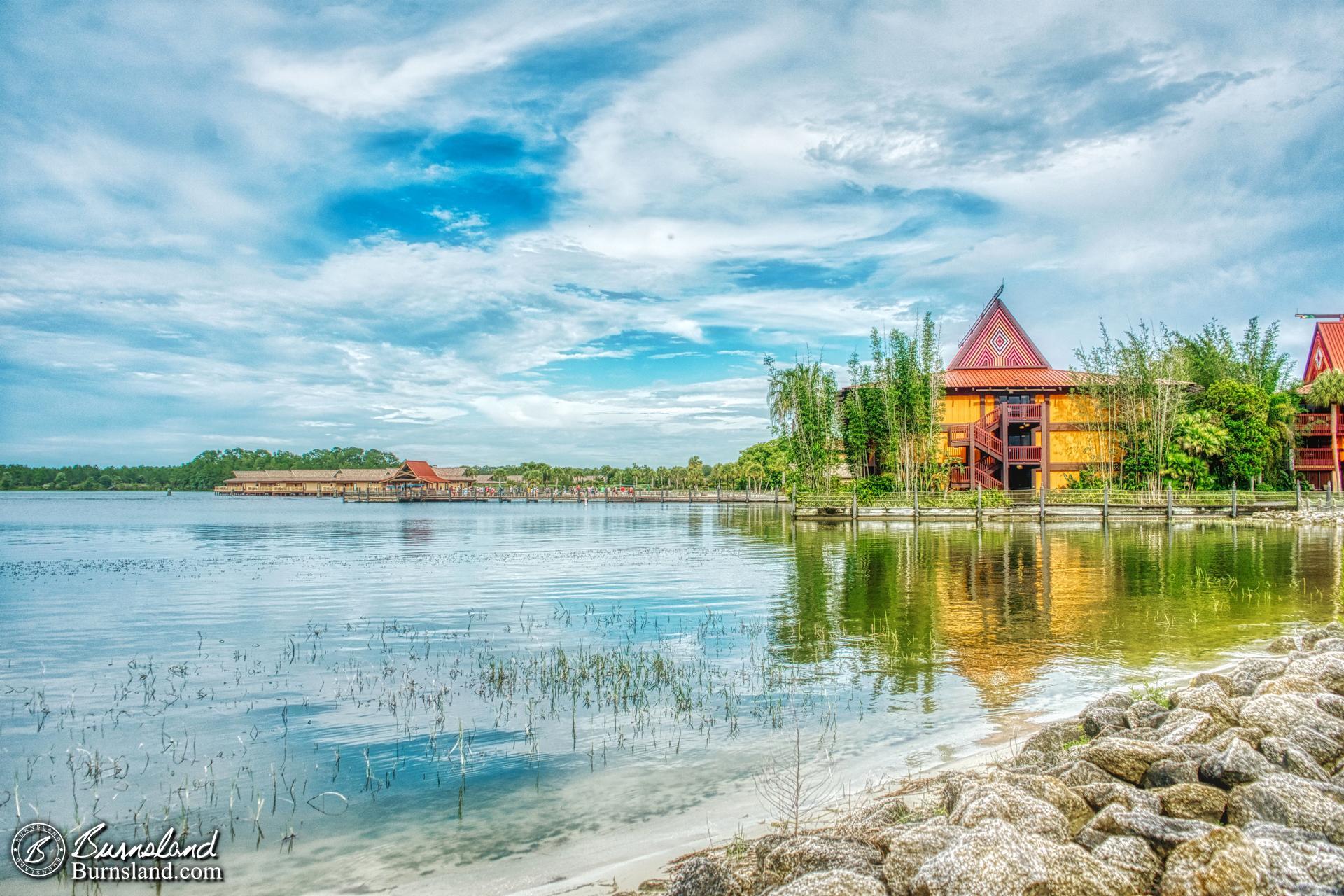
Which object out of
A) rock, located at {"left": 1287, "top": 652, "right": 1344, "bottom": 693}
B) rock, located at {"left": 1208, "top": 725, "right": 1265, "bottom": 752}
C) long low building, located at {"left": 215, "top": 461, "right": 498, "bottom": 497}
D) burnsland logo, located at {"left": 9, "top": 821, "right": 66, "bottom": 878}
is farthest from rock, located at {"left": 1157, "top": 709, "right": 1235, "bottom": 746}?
long low building, located at {"left": 215, "top": 461, "right": 498, "bottom": 497}

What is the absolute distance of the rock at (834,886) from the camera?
12.9 ft

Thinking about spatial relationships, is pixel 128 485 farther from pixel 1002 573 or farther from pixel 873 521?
pixel 1002 573

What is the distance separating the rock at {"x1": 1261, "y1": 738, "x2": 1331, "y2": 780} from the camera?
5.01 m

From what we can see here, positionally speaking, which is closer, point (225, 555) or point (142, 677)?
point (142, 677)

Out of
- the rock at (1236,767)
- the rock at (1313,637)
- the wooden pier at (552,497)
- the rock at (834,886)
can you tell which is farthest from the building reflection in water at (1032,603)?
the wooden pier at (552,497)

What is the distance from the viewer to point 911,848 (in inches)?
175

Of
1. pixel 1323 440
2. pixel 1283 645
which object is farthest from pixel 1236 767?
pixel 1323 440

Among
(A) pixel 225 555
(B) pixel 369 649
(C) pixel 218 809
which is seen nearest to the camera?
(C) pixel 218 809

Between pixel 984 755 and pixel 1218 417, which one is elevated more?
pixel 1218 417

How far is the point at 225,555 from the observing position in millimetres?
32625

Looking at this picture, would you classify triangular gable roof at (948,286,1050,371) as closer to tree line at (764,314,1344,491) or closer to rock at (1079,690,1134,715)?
tree line at (764,314,1344,491)

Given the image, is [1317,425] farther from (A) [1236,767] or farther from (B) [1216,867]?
(B) [1216,867]

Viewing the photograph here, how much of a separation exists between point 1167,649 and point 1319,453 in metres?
50.5

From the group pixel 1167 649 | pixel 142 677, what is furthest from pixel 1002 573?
pixel 142 677
